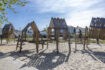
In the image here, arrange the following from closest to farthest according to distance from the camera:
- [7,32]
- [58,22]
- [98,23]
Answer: [58,22] → [98,23] → [7,32]

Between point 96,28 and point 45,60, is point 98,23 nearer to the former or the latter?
point 96,28

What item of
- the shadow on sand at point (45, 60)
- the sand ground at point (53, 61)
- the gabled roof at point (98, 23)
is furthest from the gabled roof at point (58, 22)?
the gabled roof at point (98, 23)

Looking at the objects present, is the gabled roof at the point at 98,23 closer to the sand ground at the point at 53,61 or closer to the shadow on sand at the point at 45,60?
the sand ground at the point at 53,61

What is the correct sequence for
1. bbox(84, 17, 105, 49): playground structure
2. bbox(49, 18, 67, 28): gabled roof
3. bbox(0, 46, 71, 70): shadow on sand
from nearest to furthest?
bbox(0, 46, 71, 70): shadow on sand, bbox(49, 18, 67, 28): gabled roof, bbox(84, 17, 105, 49): playground structure

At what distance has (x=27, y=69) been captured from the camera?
984cm

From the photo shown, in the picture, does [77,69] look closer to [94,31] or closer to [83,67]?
[83,67]

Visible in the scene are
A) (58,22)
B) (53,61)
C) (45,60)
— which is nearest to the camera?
(53,61)

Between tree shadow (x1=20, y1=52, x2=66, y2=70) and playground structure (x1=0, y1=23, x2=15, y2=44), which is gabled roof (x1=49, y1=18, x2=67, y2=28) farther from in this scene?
playground structure (x1=0, y1=23, x2=15, y2=44)

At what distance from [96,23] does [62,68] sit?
16266 mm

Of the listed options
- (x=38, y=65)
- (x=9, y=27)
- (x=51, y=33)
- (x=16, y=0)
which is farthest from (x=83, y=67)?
(x=9, y=27)

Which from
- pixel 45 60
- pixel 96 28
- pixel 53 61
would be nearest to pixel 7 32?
pixel 96 28

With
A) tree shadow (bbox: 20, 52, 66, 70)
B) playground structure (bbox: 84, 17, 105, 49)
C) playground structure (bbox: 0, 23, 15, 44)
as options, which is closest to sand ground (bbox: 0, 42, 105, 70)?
tree shadow (bbox: 20, 52, 66, 70)

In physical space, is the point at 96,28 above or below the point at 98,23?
below

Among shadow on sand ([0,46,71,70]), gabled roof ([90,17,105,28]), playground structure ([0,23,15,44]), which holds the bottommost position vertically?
shadow on sand ([0,46,71,70])
